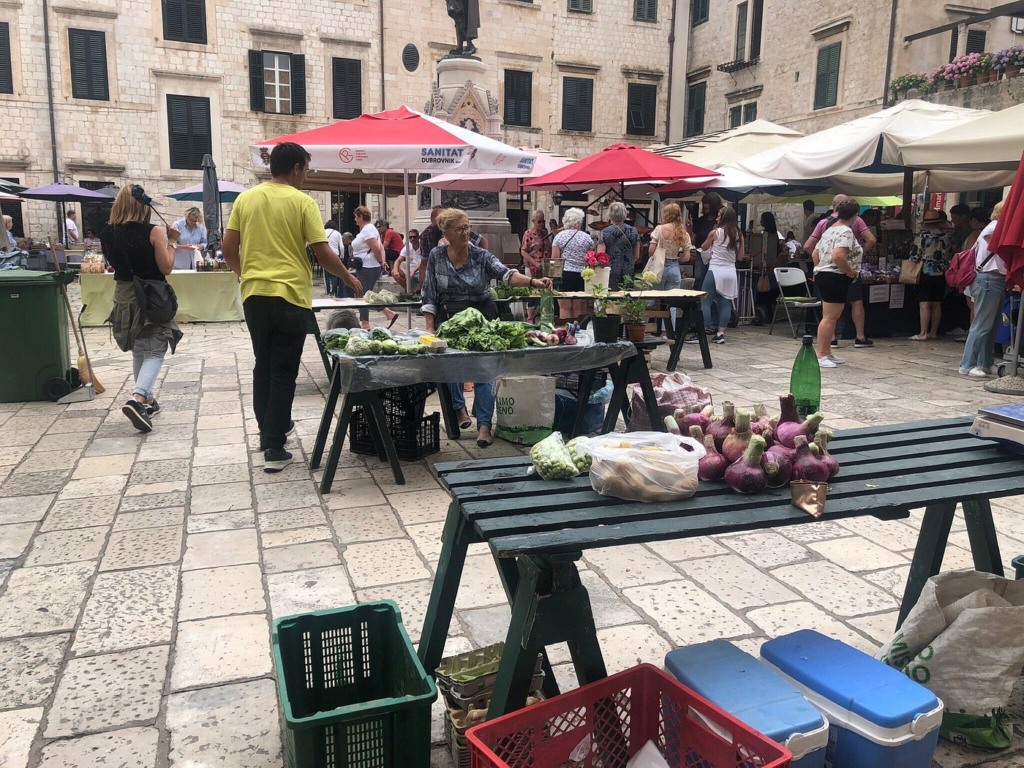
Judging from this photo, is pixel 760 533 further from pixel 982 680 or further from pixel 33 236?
pixel 33 236

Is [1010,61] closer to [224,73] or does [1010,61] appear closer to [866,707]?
[866,707]

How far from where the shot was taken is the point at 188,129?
2219 centimetres

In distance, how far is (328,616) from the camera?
7.20ft

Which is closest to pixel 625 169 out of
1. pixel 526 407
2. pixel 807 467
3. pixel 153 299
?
pixel 526 407

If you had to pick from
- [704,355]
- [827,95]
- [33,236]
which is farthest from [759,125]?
[33,236]

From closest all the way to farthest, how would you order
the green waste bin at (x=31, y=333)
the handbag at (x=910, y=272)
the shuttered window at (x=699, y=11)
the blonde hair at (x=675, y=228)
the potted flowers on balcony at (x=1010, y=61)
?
the green waste bin at (x=31, y=333)
the blonde hair at (x=675, y=228)
the handbag at (x=910, y=272)
the potted flowers on balcony at (x=1010, y=61)
the shuttered window at (x=699, y=11)

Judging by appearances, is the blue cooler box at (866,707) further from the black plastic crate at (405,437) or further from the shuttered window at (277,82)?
the shuttered window at (277,82)

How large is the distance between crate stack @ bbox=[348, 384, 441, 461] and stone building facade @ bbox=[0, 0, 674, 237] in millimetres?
19711

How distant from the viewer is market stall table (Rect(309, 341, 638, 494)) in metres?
4.31

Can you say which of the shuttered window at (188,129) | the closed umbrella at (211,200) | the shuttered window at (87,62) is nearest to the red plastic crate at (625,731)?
the closed umbrella at (211,200)

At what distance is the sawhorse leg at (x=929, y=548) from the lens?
2611 mm

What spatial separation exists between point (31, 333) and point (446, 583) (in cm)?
558

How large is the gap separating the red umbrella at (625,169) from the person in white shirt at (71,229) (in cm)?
1673

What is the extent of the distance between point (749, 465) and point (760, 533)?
1.95 meters
